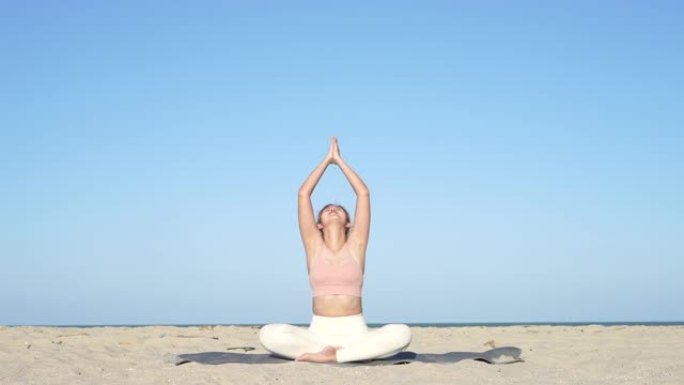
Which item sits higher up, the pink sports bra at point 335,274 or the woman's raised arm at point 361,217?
the woman's raised arm at point 361,217

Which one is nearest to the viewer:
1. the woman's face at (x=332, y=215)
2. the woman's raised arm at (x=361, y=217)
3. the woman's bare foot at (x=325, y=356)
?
the woman's bare foot at (x=325, y=356)

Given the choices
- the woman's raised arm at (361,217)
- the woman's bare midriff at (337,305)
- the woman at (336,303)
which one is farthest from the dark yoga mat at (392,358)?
the woman's raised arm at (361,217)

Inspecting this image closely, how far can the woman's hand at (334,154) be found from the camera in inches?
364

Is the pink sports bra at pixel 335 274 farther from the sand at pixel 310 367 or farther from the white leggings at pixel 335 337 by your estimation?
the sand at pixel 310 367

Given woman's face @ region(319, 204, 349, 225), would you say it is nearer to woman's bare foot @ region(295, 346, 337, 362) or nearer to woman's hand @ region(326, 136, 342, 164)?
woman's hand @ region(326, 136, 342, 164)

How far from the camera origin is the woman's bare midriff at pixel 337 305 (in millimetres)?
8617

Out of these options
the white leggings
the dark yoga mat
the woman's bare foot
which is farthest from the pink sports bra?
the dark yoga mat

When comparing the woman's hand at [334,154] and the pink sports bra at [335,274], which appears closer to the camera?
the pink sports bra at [335,274]

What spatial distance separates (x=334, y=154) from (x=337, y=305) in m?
1.85

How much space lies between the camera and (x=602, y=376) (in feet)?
26.1

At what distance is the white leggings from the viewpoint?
854cm

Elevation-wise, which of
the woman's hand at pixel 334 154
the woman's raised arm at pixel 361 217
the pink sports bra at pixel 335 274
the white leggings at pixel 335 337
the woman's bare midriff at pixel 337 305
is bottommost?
the white leggings at pixel 335 337

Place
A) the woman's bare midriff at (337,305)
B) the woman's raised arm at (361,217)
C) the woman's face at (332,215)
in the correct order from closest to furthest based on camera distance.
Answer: the woman's bare midriff at (337,305) → the woman's raised arm at (361,217) → the woman's face at (332,215)

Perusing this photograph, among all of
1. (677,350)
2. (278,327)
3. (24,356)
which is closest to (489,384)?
(278,327)
